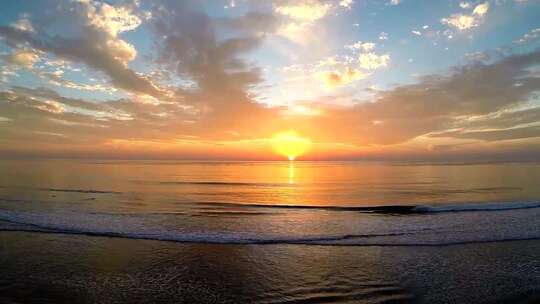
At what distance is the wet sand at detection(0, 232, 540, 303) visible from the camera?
32.2 feet

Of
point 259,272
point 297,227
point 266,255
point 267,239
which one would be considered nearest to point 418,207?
point 297,227

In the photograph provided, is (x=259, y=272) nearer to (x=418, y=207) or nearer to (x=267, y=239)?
(x=267, y=239)

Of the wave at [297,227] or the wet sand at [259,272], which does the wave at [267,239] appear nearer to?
the wave at [297,227]

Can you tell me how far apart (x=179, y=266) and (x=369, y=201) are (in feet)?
80.9

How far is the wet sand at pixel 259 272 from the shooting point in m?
9.81

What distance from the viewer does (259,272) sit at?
1197cm

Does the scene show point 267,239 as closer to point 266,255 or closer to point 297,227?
point 266,255

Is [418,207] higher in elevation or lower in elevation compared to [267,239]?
higher

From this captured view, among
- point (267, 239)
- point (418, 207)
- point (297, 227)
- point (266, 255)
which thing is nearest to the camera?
point (266, 255)

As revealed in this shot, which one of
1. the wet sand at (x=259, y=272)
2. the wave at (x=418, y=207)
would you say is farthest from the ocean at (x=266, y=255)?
the wave at (x=418, y=207)

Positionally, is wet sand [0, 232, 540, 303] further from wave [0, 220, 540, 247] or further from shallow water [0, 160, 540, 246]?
shallow water [0, 160, 540, 246]

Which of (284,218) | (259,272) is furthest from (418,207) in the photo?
(259,272)

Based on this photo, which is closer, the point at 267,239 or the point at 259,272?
the point at 259,272

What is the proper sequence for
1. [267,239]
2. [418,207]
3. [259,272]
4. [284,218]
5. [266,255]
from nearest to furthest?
[259,272]
[266,255]
[267,239]
[284,218]
[418,207]
